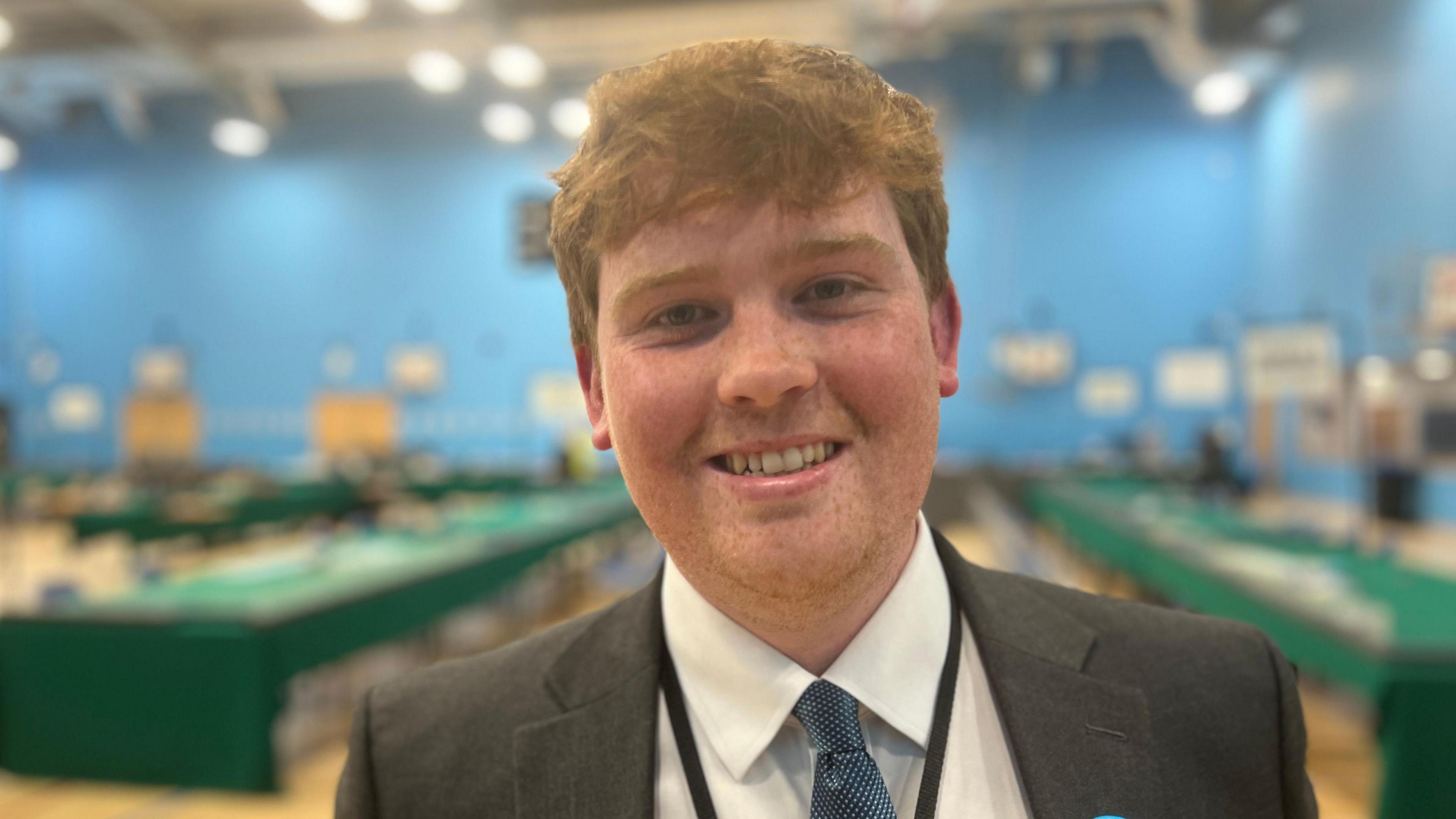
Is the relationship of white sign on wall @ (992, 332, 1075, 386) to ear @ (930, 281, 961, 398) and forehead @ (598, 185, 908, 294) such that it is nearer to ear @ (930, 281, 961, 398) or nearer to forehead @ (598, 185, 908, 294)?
ear @ (930, 281, 961, 398)

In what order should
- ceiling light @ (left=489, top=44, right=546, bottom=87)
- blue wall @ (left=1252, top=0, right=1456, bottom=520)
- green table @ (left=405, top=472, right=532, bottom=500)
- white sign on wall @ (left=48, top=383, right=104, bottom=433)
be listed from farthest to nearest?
white sign on wall @ (left=48, top=383, right=104, bottom=433), green table @ (left=405, top=472, right=532, bottom=500), ceiling light @ (left=489, top=44, right=546, bottom=87), blue wall @ (left=1252, top=0, right=1456, bottom=520)

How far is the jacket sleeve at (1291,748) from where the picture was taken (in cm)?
94

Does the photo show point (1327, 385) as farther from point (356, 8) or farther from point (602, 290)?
point (356, 8)

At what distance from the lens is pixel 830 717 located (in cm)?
89

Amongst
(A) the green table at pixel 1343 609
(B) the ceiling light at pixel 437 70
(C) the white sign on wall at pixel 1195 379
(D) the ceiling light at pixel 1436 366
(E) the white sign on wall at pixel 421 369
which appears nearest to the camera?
(A) the green table at pixel 1343 609

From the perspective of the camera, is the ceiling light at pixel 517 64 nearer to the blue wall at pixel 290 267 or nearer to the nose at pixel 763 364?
the blue wall at pixel 290 267

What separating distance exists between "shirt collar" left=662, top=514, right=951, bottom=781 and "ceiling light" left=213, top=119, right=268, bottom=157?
47.3 ft

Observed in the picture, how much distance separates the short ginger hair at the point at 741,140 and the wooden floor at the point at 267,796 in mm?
2522

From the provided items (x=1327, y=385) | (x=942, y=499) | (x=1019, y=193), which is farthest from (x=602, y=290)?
(x=1019, y=193)

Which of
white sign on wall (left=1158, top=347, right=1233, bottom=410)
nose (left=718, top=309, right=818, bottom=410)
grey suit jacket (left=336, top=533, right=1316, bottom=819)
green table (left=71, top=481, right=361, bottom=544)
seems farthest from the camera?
white sign on wall (left=1158, top=347, right=1233, bottom=410)

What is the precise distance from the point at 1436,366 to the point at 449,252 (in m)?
13.2

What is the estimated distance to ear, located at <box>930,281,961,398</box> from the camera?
1.00 meters

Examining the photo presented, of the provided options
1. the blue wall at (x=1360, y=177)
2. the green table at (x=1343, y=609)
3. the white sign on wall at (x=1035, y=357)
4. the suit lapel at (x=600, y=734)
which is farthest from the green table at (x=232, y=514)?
the blue wall at (x=1360, y=177)

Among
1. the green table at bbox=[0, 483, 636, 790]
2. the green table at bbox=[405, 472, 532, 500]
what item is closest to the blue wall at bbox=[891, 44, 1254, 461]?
the green table at bbox=[405, 472, 532, 500]
